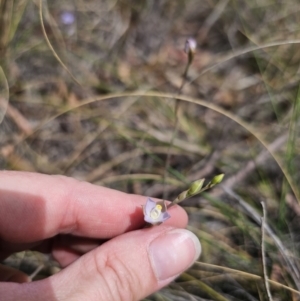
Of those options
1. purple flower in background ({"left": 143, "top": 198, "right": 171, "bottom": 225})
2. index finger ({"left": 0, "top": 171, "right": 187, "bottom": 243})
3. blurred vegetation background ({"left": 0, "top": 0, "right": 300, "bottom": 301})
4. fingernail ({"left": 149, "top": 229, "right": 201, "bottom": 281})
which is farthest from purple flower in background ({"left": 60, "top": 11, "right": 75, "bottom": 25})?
fingernail ({"left": 149, "top": 229, "right": 201, "bottom": 281})

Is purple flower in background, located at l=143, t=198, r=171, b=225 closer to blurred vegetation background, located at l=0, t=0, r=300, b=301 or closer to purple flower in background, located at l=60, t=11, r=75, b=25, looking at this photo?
blurred vegetation background, located at l=0, t=0, r=300, b=301

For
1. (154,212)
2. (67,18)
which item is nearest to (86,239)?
(154,212)

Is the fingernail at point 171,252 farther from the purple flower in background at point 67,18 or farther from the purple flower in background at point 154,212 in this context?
the purple flower in background at point 67,18

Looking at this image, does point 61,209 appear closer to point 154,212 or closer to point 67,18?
point 154,212

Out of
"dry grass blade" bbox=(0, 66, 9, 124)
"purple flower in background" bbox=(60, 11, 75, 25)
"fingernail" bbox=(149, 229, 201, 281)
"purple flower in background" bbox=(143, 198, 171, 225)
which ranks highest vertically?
"purple flower in background" bbox=(60, 11, 75, 25)

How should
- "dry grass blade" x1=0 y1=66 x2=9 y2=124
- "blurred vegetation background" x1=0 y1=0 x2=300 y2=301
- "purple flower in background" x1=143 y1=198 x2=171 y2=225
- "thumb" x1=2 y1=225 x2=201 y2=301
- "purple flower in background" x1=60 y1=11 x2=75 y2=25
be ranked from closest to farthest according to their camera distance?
"thumb" x1=2 y1=225 x2=201 y2=301
"purple flower in background" x1=143 y1=198 x2=171 y2=225
"blurred vegetation background" x1=0 y1=0 x2=300 y2=301
"dry grass blade" x1=0 y1=66 x2=9 y2=124
"purple flower in background" x1=60 y1=11 x2=75 y2=25

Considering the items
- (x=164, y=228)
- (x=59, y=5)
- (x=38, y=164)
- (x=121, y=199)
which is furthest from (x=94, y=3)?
(x=164, y=228)

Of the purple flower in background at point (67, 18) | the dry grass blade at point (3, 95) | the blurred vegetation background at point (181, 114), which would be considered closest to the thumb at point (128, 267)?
the blurred vegetation background at point (181, 114)
